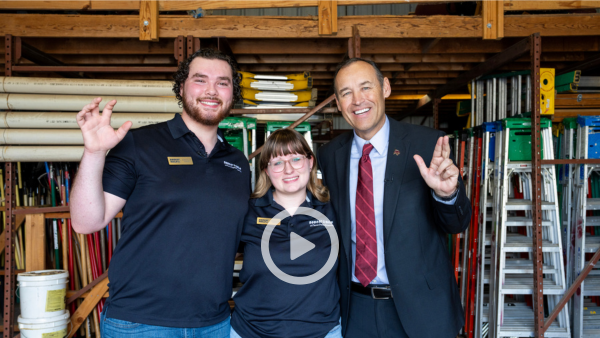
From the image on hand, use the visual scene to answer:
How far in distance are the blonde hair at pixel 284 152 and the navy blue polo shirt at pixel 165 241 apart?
404 mm

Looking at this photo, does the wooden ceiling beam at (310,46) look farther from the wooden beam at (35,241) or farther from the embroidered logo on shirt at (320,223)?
the embroidered logo on shirt at (320,223)

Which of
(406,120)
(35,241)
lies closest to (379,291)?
(35,241)

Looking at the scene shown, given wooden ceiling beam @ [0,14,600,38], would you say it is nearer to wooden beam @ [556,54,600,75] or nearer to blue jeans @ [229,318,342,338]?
wooden beam @ [556,54,600,75]

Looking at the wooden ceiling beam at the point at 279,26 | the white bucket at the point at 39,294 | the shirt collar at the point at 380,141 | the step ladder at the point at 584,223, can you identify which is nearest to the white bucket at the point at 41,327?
the white bucket at the point at 39,294

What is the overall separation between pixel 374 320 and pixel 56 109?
3.37 meters

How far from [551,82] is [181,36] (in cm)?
390

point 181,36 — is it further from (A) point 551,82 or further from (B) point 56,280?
(A) point 551,82

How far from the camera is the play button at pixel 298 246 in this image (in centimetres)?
216

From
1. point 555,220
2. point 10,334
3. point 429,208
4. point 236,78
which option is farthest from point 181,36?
point 555,220

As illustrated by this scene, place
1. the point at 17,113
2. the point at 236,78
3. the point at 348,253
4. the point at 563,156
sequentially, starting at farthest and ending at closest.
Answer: the point at 563,156 < the point at 17,113 < the point at 236,78 < the point at 348,253

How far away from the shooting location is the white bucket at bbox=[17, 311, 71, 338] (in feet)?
12.2

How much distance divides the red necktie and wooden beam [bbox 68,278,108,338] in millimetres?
3080

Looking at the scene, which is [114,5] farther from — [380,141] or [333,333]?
[333,333]

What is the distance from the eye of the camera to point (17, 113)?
12.1 feet
